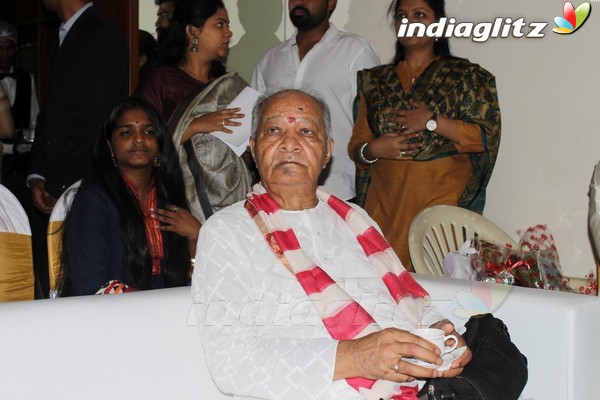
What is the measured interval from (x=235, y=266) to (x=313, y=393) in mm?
365

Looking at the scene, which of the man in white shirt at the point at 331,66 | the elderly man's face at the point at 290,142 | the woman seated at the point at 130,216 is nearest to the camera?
the elderly man's face at the point at 290,142

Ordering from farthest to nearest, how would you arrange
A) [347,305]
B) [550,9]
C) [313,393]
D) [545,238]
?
[550,9] < [545,238] < [347,305] < [313,393]

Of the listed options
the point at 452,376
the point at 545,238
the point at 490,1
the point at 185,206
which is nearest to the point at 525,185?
the point at 490,1

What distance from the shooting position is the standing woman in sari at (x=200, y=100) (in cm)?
353

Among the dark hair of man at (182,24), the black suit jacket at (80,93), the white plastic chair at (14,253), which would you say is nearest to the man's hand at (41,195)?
the black suit jacket at (80,93)

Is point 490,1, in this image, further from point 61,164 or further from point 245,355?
point 245,355

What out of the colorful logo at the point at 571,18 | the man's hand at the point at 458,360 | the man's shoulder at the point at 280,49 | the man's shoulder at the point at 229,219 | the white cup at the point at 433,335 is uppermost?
the colorful logo at the point at 571,18

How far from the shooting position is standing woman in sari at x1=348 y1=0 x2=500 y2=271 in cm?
356

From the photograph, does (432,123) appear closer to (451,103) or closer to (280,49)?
(451,103)

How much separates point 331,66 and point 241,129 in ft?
2.44

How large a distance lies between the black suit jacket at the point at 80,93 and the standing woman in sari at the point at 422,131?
112 centimetres

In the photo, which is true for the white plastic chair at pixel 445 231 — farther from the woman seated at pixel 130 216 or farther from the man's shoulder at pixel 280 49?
the man's shoulder at pixel 280 49

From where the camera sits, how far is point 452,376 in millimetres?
1851

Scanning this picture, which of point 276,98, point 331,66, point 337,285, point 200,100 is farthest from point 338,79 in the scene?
point 337,285
